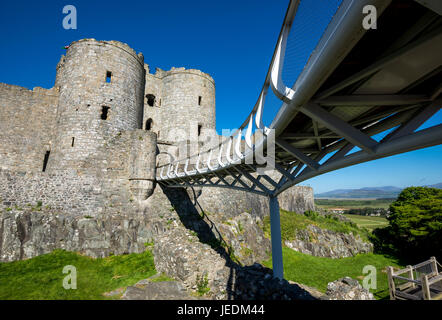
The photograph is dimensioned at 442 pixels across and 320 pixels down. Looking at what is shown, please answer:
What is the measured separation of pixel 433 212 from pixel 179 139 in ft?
73.2

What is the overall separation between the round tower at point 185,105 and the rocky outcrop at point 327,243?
12.1m

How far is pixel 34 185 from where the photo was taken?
34.4 feet

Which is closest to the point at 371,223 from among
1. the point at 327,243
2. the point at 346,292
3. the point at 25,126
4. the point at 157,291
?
the point at 327,243

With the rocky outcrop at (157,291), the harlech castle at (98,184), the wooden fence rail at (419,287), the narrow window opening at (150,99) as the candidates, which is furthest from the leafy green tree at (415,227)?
the narrow window opening at (150,99)

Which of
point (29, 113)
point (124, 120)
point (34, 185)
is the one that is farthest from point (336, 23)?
point (29, 113)

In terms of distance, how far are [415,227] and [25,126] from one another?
30.0 meters

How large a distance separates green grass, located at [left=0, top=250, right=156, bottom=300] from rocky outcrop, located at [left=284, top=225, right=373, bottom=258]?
11.2 meters

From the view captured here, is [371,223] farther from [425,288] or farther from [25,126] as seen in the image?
[25,126]

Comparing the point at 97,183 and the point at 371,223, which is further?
the point at 371,223

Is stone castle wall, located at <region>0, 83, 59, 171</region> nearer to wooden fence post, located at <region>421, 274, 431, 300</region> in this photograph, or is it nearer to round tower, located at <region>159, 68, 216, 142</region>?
round tower, located at <region>159, 68, 216, 142</region>

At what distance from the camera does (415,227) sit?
18594 mm

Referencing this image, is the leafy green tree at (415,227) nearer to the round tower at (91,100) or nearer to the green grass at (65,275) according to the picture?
the green grass at (65,275)
